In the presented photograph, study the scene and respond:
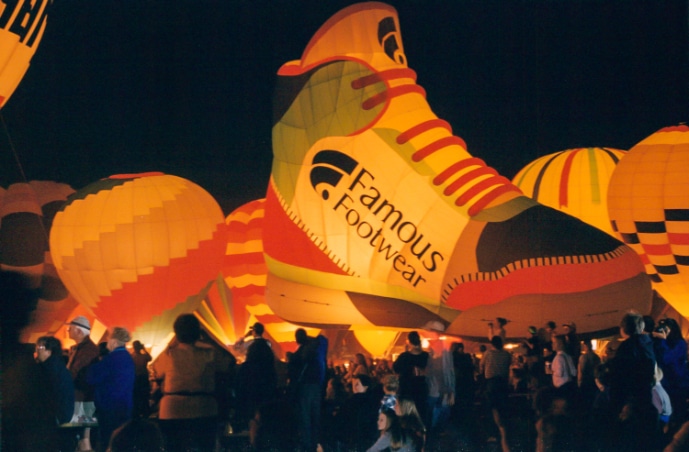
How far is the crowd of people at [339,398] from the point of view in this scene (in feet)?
17.2

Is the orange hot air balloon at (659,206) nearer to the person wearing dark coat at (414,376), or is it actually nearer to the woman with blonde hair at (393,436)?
the person wearing dark coat at (414,376)

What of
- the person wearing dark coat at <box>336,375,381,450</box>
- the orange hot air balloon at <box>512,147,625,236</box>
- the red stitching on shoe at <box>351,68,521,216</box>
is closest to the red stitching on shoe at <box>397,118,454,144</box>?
the red stitching on shoe at <box>351,68,521,216</box>

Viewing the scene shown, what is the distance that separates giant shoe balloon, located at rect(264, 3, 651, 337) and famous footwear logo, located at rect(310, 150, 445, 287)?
0.5 inches

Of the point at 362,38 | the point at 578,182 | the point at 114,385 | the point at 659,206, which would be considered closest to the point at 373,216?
the point at 362,38

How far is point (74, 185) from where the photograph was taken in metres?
18.4

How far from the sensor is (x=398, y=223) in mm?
11336

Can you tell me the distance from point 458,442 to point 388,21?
6.06 meters

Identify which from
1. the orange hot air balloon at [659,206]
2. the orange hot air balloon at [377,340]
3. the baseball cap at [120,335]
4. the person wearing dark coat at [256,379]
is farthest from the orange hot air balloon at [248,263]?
the baseball cap at [120,335]

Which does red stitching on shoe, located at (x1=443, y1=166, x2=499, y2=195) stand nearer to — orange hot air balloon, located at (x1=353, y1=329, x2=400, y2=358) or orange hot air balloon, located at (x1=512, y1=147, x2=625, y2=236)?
orange hot air balloon, located at (x1=353, y1=329, x2=400, y2=358)

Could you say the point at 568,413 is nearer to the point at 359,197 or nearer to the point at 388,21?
the point at 359,197

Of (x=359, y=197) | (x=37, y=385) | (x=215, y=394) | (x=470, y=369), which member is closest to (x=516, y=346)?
(x=359, y=197)

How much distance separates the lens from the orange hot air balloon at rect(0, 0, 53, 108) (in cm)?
920

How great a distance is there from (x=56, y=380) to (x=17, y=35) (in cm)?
500

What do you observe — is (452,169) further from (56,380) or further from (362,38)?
(56,380)
